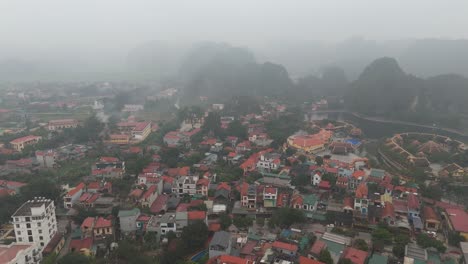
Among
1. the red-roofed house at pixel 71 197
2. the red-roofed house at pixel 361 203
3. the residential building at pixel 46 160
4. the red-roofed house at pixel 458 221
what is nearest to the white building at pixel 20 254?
the red-roofed house at pixel 71 197

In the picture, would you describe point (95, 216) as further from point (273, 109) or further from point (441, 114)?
point (441, 114)

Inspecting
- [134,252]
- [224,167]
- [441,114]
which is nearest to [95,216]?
[134,252]

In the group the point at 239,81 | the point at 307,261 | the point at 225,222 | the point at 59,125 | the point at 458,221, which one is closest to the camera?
the point at 307,261

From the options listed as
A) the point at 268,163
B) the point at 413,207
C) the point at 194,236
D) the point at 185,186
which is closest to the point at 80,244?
the point at 194,236

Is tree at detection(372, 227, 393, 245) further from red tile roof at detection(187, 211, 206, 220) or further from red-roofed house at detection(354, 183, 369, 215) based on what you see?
red tile roof at detection(187, 211, 206, 220)

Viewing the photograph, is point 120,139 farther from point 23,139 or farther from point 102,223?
point 102,223

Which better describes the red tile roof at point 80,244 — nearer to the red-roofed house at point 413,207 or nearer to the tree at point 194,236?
the tree at point 194,236
